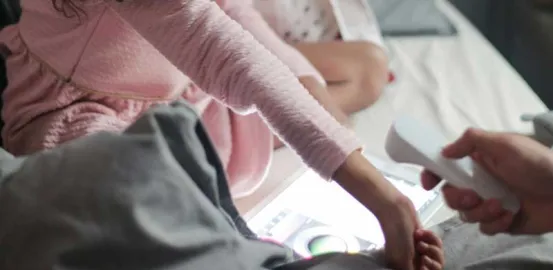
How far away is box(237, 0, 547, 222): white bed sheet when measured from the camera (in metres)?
1.04

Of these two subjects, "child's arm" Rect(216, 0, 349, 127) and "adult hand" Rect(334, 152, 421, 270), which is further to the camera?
"child's arm" Rect(216, 0, 349, 127)

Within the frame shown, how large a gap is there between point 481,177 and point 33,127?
1.79ft

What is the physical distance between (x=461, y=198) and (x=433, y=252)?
104mm

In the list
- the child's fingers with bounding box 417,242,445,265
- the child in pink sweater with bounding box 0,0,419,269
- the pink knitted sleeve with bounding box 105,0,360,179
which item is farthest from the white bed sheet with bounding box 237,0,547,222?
the child's fingers with bounding box 417,242,445,265

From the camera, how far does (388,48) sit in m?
1.30

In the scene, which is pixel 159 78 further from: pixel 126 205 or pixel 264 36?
pixel 126 205

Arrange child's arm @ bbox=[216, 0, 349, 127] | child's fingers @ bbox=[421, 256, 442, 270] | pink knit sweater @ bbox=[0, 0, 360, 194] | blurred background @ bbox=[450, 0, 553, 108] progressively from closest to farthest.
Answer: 1. child's fingers @ bbox=[421, 256, 442, 270]
2. pink knit sweater @ bbox=[0, 0, 360, 194]
3. child's arm @ bbox=[216, 0, 349, 127]
4. blurred background @ bbox=[450, 0, 553, 108]

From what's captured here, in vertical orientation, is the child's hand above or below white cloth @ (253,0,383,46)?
above

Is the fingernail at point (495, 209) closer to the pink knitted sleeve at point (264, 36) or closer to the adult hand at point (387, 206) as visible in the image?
the adult hand at point (387, 206)

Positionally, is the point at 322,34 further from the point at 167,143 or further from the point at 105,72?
the point at 167,143

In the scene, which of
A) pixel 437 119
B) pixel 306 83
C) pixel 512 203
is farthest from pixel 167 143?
pixel 437 119

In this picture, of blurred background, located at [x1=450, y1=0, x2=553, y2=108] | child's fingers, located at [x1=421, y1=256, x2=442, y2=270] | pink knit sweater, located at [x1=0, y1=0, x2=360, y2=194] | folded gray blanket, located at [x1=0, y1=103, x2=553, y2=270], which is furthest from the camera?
blurred background, located at [x1=450, y1=0, x2=553, y2=108]

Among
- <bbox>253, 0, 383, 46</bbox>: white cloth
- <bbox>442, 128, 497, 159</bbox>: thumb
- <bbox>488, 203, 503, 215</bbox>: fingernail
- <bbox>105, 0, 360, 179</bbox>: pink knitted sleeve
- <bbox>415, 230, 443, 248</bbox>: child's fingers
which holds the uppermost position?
<bbox>105, 0, 360, 179</bbox>: pink knitted sleeve

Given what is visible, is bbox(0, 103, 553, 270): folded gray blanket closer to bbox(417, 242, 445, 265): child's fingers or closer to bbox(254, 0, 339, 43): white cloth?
bbox(417, 242, 445, 265): child's fingers
